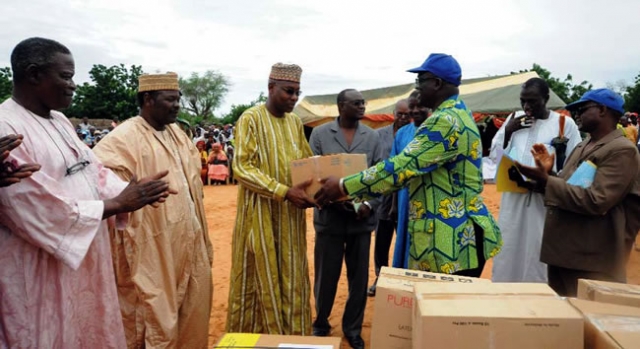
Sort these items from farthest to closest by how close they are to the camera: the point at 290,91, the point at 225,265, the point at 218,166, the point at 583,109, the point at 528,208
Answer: the point at 218,166, the point at 225,265, the point at 528,208, the point at 290,91, the point at 583,109

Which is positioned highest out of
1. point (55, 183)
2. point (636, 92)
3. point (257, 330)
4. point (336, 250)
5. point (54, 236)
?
point (636, 92)

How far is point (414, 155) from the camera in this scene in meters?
2.54

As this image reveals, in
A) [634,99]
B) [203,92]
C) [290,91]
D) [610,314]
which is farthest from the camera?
[203,92]

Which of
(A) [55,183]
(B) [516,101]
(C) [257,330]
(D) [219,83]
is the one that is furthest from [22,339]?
(D) [219,83]

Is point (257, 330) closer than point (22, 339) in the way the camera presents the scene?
No

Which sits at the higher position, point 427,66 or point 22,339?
point 427,66

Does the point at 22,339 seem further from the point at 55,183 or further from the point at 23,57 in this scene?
the point at 23,57

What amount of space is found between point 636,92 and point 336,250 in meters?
34.4

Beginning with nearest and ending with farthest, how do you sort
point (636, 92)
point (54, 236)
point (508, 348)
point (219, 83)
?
point (508, 348)
point (54, 236)
point (636, 92)
point (219, 83)

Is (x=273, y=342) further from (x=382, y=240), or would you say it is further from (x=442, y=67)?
(x=382, y=240)

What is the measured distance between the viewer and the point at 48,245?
209 centimetres

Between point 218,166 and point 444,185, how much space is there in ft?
45.6

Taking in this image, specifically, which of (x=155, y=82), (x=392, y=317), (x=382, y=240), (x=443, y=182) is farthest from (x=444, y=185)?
(x=382, y=240)

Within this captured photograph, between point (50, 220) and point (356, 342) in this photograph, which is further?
point (356, 342)
